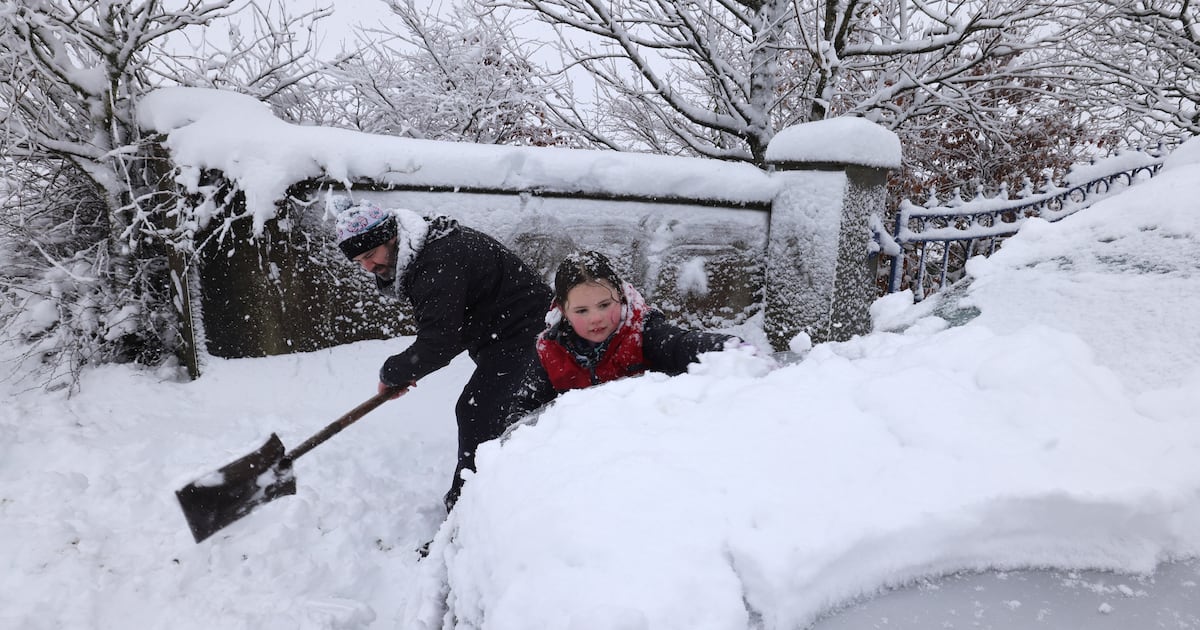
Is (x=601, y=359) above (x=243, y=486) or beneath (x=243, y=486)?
above

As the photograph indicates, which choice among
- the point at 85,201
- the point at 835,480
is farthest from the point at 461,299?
the point at 85,201

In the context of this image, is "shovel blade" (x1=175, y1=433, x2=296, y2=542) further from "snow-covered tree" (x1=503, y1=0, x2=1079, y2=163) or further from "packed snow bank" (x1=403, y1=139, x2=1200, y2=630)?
"snow-covered tree" (x1=503, y1=0, x2=1079, y2=163)

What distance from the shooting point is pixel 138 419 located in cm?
331

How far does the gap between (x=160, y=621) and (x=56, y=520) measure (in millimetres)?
729

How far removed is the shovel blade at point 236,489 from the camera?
8.09 ft

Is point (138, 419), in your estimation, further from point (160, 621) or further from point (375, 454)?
point (160, 621)

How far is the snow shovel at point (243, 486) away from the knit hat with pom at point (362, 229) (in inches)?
26.2

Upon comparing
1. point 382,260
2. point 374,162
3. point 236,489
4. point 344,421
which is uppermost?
point 374,162

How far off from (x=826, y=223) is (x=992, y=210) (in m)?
1.30

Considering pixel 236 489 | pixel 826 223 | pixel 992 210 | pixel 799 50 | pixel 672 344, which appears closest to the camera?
pixel 672 344

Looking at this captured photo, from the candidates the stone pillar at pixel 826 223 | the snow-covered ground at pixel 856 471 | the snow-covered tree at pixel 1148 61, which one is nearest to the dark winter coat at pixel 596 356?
the snow-covered ground at pixel 856 471

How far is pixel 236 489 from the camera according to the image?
2.58m

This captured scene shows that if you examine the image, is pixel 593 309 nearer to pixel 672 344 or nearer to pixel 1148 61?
pixel 672 344

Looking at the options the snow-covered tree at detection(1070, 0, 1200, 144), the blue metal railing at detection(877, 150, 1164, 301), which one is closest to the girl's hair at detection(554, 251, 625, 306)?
the blue metal railing at detection(877, 150, 1164, 301)
